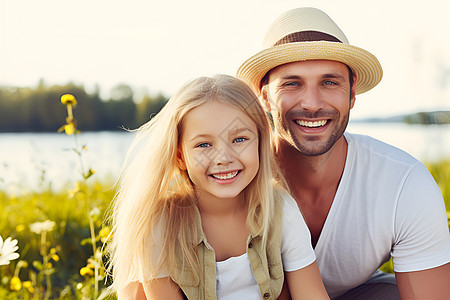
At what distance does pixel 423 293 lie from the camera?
2203 millimetres

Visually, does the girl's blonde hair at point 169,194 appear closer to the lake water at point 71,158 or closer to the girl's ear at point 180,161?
the girl's ear at point 180,161

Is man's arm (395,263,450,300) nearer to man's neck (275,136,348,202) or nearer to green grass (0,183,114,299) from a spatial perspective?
man's neck (275,136,348,202)

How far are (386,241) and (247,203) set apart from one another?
746 mm

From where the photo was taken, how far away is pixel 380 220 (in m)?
2.28

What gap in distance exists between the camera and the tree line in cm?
1198

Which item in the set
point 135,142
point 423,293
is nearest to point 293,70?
point 135,142

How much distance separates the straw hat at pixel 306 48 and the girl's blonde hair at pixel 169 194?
15.1 inches

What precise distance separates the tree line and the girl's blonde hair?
361 inches

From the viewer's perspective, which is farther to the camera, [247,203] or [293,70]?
[293,70]

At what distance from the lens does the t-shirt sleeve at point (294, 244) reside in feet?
6.77

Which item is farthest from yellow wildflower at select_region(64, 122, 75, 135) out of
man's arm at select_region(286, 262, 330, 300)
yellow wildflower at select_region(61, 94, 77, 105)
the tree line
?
the tree line

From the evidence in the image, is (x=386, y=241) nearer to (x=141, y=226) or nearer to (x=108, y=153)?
(x=141, y=226)

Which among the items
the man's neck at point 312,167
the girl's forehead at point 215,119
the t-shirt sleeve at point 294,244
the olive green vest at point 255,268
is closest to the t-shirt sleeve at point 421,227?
the man's neck at point 312,167

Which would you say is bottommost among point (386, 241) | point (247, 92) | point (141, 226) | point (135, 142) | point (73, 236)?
point (73, 236)
